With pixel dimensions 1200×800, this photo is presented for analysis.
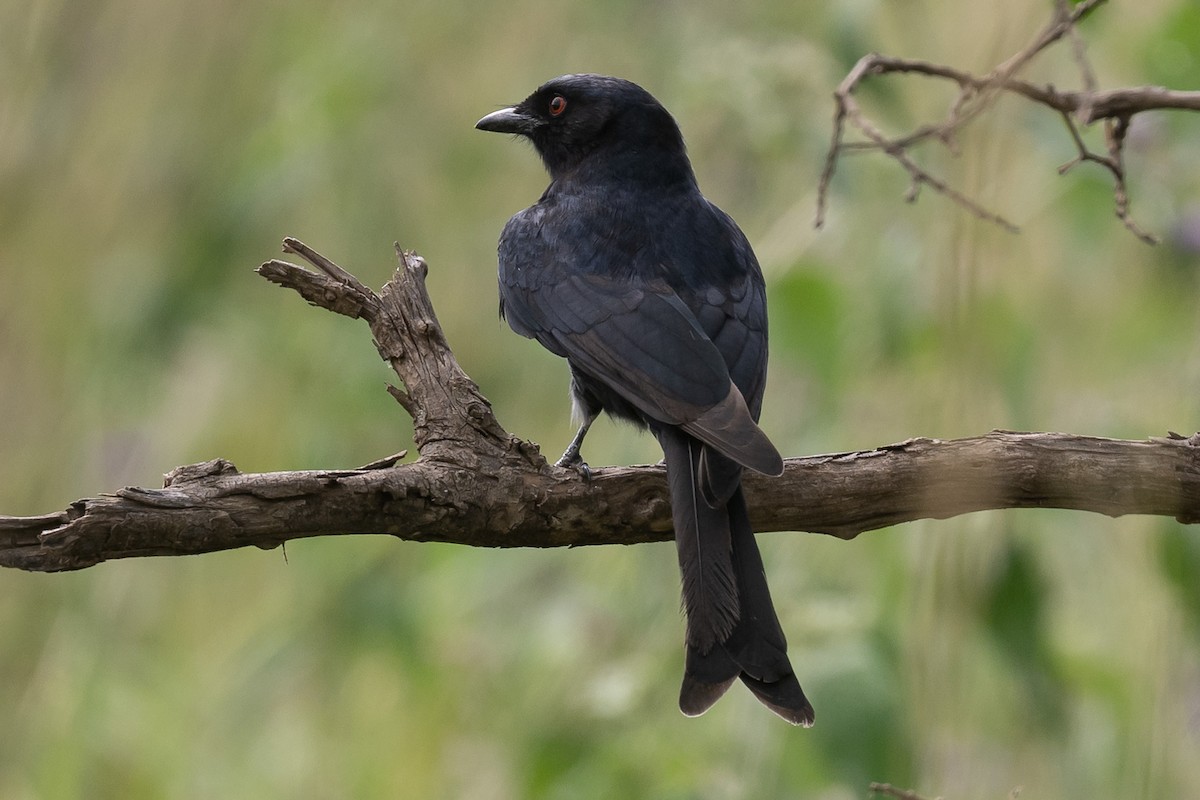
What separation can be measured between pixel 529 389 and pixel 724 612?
2.32 meters

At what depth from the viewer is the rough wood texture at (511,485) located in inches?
89.2

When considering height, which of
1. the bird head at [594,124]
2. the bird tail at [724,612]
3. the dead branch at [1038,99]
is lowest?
the bird tail at [724,612]

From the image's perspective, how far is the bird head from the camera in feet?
13.1

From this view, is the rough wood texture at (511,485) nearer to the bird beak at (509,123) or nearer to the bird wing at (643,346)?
→ the bird wing at (643,346)

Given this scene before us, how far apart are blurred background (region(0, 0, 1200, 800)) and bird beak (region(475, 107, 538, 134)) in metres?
0.47

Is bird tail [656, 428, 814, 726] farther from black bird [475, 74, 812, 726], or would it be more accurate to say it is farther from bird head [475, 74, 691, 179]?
bird head [475, 74, 691, 179]

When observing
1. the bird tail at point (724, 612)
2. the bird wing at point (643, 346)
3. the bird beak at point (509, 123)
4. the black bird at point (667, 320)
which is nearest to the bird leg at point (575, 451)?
the black bird at point (667, 320)

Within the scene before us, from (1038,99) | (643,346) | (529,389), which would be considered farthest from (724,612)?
(529,389)

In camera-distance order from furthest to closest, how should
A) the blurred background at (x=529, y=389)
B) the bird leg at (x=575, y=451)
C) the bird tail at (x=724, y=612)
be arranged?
the bird leg at (x=575, y=451) < the blurred background at (x=529, y=389) < the bird tail at (x=724, y=612)

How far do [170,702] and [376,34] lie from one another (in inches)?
102

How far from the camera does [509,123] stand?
4.19 m

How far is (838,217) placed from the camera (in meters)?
3.71

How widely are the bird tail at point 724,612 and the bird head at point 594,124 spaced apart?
4.80 ft

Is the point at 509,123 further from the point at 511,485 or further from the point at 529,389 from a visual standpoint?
the point at 511,485
